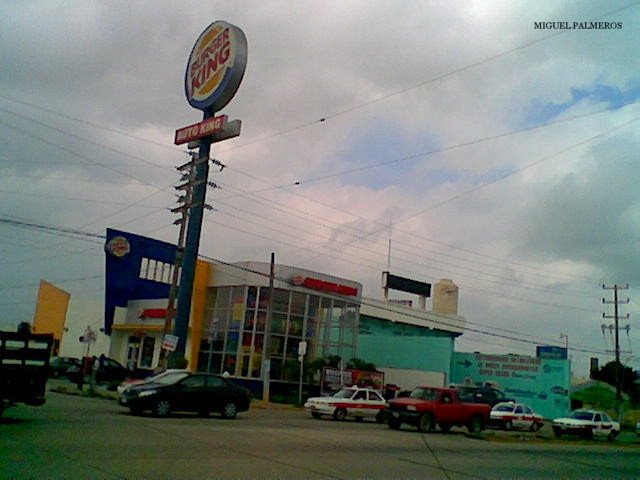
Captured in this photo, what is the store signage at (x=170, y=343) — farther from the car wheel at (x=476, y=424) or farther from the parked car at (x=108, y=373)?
the car wheel at (x=476, y=424)

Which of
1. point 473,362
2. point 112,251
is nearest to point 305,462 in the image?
point 112,251

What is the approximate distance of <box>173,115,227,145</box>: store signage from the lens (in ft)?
117

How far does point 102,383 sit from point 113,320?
8.83 metres

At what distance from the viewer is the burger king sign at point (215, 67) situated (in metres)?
34.8

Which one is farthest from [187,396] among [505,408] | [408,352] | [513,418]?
[408,352]

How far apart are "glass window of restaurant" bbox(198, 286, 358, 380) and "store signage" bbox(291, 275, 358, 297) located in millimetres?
754

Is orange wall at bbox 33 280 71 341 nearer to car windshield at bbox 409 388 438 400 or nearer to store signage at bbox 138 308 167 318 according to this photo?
store signage at bbox 138 308 167 318

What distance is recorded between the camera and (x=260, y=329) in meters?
40.1

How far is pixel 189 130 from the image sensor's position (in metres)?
37.4

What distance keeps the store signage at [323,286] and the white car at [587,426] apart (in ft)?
53.9

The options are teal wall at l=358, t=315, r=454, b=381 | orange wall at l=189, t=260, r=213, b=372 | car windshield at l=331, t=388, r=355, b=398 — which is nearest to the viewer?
car windshield at l=331, t=388, r=355, b=398

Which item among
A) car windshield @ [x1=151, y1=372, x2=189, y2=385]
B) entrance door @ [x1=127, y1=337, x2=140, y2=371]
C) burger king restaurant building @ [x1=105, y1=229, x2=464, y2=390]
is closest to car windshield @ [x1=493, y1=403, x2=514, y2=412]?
burger king restaurant building @ [x1=105, y1=229, x2=464, y2=390]

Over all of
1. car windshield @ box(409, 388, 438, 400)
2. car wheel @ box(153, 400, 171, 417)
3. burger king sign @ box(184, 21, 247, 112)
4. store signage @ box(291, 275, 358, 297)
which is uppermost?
burger king sign @ box(184, 21, 247, 112)

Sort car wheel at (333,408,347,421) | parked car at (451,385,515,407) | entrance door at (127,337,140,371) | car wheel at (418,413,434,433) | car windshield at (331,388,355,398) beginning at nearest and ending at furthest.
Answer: car wheel at (418,413,434,433) < car wheel at (333,408,347,421) < car windshield at (331,388,355,398) < parked car at (451,385,515,407) < entrance door at (127,337,140,371)
